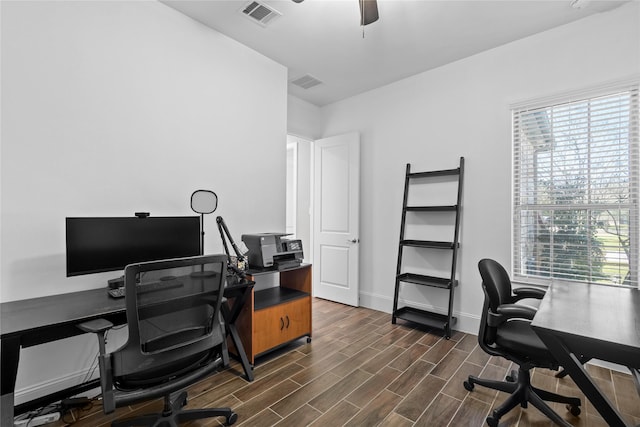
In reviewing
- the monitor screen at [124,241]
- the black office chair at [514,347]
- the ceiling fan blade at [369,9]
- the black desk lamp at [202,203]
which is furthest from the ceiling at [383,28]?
the black office chair at [514,347]

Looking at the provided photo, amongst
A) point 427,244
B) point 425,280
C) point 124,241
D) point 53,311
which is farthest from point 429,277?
point 53,311

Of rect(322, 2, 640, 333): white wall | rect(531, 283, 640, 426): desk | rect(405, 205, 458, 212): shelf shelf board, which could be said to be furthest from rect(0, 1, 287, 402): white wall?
rect(531, 283, 640, 426): desk

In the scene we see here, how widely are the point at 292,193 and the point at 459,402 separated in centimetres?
402

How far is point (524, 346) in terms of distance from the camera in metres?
1.74

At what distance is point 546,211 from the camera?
113 inches

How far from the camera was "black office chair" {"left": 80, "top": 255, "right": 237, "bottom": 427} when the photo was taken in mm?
1408

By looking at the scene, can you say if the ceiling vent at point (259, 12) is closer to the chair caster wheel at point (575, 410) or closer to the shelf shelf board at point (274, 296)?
the shelf shelf board at point (274, 296)

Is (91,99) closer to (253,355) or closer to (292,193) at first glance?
(253,355)

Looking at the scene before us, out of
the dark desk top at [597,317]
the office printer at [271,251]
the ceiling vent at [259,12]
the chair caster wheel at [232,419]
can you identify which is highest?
the ceiling vent at [259,12]

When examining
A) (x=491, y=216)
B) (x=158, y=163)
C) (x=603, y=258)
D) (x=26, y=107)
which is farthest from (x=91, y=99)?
(x=603, y=258)

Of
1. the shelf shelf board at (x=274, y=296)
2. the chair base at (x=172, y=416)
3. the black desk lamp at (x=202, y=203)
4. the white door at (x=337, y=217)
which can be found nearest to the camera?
the chair base at (x=172, y=416)

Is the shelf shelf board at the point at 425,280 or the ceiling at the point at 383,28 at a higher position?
the ceiling at the point at 383,28

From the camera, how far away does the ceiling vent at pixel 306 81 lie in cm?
378

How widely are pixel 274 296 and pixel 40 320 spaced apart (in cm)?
175
